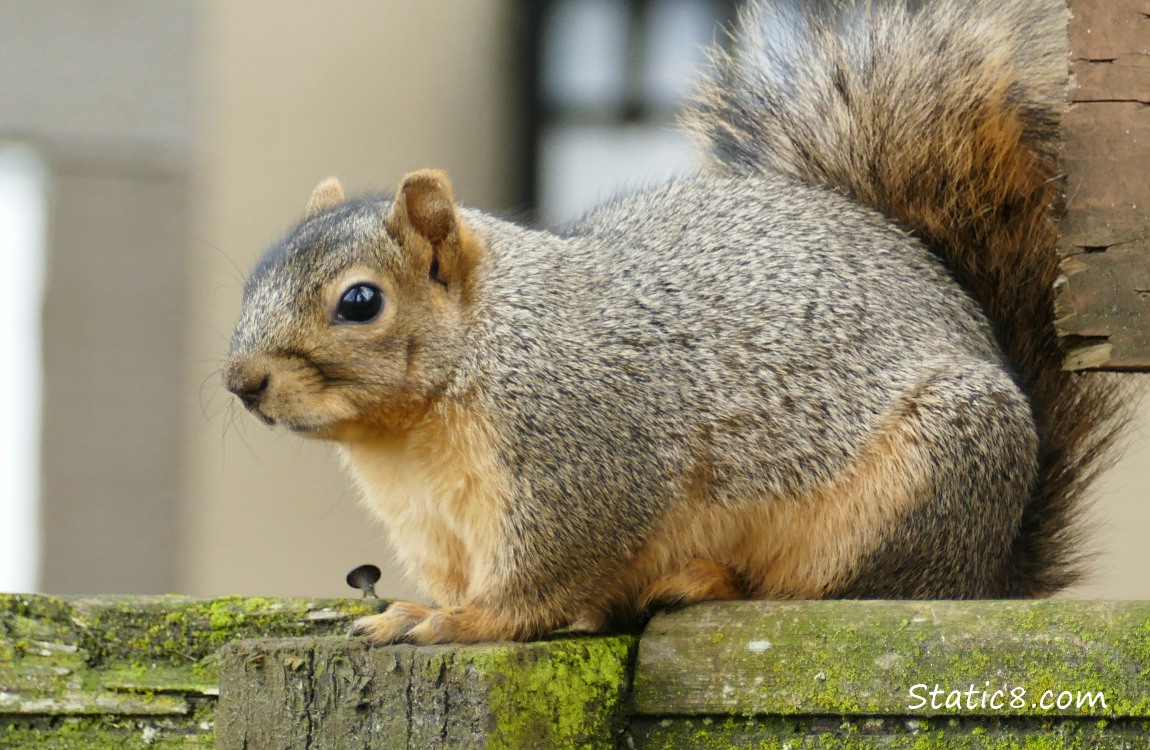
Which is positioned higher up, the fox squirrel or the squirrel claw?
the fox squirrel

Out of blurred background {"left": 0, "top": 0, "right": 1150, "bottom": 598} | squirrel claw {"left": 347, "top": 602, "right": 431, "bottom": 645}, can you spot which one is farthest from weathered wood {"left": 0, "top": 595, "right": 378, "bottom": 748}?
blurred background {"left": 0, "top": 0, "right": 1150, "bottom": 598}

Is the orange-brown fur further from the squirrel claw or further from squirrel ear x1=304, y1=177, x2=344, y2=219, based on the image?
squirrel ear x1=304, y1=177, x2=344, y2=219

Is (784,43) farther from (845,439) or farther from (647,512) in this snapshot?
(647,512)

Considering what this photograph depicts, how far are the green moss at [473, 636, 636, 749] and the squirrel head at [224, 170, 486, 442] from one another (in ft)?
0.97

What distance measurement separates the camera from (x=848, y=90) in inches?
65.1

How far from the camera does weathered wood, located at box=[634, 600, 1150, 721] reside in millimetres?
1054

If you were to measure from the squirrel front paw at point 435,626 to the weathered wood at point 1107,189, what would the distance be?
1.84ft

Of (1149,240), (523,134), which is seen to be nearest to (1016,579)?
(1149,240)

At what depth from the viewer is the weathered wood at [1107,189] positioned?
1287mm

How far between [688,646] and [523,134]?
2358mm

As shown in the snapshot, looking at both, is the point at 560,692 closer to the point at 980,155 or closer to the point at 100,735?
the point at 100,735

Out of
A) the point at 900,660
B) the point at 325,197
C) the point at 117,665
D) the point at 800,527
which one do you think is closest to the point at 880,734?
the point at 900,660

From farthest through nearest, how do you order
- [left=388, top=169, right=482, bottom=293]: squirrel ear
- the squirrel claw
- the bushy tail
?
1. the bushy tail
2. [left=388, top=169, right=482, bottom=293]: squirrel ear
3. the squirrel claw

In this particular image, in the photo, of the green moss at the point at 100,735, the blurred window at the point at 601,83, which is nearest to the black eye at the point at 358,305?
the green moss at the point at 100,735
